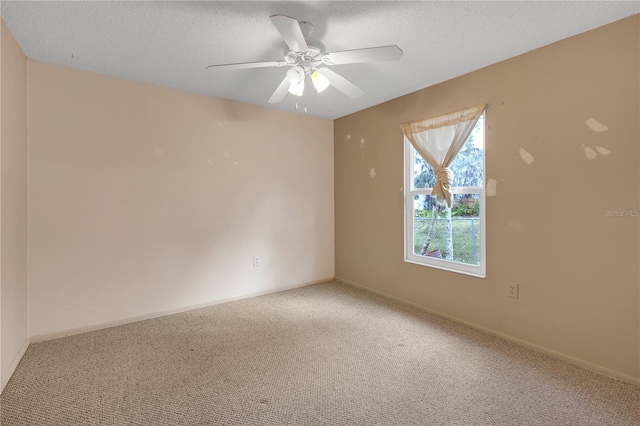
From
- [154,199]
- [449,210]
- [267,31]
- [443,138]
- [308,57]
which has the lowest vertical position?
[449,210]

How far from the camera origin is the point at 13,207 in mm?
2096

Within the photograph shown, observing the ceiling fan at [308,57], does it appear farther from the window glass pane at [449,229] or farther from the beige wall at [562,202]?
the window glass pane at [449,229]

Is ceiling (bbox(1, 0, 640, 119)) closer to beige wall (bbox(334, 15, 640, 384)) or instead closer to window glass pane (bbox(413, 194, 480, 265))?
beige wall (bbox(334, 15, 640, 384))

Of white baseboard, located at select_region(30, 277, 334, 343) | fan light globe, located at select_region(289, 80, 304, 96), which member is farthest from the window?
white baseboard, located at select_region(30, 277, 334, 343)

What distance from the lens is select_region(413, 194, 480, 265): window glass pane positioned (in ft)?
9.25

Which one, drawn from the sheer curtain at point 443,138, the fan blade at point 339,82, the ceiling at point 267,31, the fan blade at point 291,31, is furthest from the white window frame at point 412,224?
the fan blade at point 291,31

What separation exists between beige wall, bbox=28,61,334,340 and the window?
1.31 m

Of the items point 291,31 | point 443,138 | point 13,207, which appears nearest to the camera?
point 291,31

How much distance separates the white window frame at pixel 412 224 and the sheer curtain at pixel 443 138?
0.42 ft

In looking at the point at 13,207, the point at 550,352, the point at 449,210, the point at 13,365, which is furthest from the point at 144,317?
the point at 550,352

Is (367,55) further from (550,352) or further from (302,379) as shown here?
(550,352)

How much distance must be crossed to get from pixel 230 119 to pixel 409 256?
2.45 meters

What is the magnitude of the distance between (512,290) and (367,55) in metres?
2.08

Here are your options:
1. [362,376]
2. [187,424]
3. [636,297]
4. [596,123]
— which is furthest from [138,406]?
[596,123]
